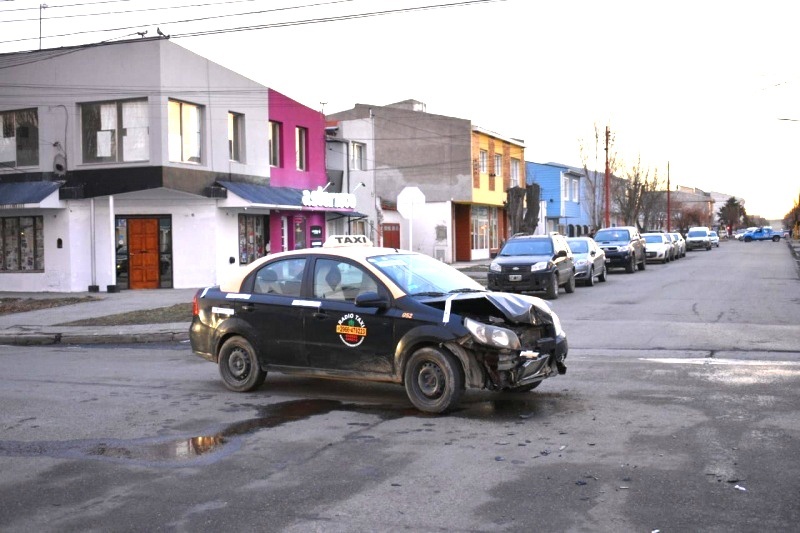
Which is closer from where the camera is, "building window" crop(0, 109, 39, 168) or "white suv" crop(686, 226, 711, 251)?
"building window" crop(0, 109, 39, 168)

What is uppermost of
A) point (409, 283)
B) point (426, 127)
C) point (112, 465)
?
point (426, 127)

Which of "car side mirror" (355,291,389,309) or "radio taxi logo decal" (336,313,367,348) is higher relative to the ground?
"car side mirror" (355,291,389,309)

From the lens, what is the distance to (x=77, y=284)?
26516 mm

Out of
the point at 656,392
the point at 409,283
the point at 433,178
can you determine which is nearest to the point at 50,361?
the point at 409,283

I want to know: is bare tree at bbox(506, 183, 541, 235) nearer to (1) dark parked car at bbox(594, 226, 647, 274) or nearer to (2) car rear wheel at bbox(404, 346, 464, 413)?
(1) dark parked car at bbox(594, 226, 647, 274)

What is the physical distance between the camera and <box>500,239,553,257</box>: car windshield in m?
23.4

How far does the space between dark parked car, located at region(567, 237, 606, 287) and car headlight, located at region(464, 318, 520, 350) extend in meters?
18.9

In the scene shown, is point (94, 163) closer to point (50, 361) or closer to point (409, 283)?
point (50, 361)

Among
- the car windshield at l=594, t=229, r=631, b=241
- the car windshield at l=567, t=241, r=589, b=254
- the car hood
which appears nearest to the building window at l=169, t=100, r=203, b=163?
the car windshield at l=567, t=241, r=589, b=254

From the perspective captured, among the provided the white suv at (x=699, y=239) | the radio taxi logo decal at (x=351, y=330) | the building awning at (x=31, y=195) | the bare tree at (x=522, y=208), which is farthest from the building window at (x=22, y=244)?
the white suv at (x=699, y=239)

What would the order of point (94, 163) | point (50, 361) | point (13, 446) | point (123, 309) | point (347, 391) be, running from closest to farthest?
point (13, 446) < point (347, 391) < point (50, 361) < point (123, 309) < point (94, 163)

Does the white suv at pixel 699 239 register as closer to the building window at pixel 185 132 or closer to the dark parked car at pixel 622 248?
the dark parked car at pixel 622 248

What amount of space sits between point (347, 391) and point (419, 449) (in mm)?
2886

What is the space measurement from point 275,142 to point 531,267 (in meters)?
13.2
